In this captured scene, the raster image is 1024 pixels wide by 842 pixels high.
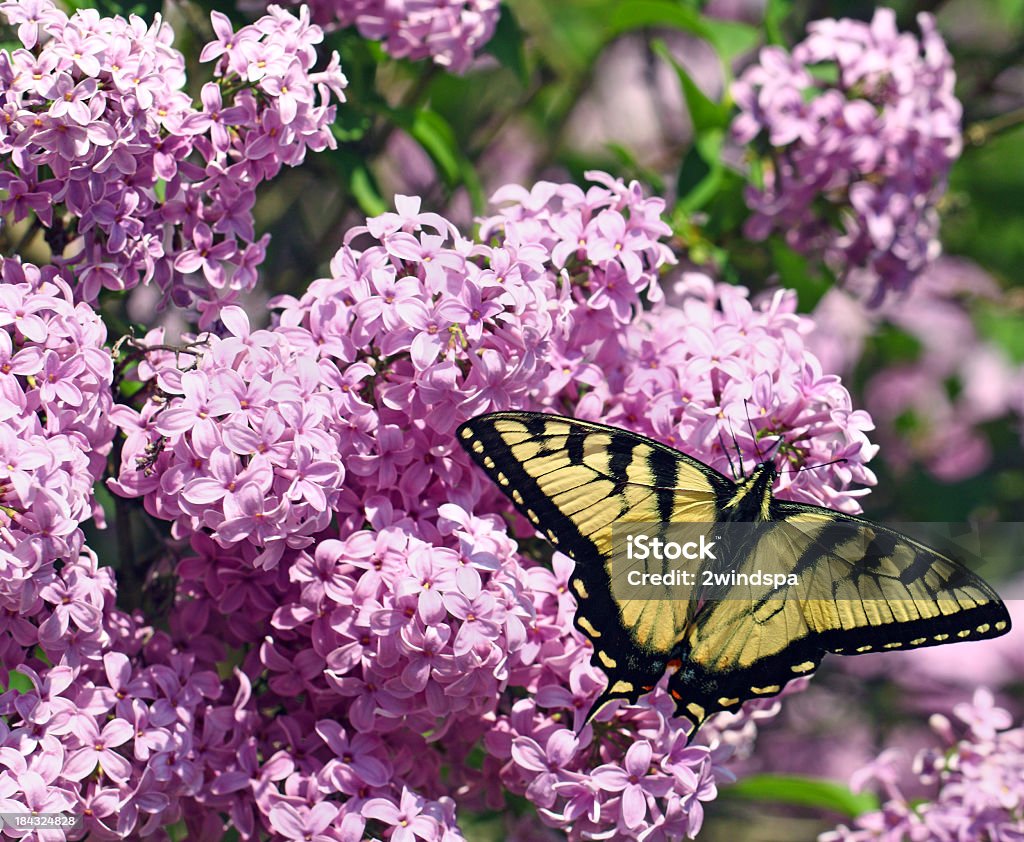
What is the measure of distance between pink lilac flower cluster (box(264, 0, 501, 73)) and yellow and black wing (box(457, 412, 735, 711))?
101cm

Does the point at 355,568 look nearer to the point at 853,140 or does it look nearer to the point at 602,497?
the point at 602,497

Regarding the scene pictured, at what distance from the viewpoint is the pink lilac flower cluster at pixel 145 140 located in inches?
67.6

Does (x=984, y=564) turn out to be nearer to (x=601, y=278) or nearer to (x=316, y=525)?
(x=601, y=278)

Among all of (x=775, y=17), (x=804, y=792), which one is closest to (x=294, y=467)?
(x=804, y=792)

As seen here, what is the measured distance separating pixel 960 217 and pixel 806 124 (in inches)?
45.4

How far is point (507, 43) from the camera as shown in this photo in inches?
104

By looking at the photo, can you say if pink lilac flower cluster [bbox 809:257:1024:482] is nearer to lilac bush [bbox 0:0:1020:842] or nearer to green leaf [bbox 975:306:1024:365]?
green leaf [bbox 975:306:1024:365]

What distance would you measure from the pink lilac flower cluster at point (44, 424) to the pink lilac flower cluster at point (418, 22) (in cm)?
84

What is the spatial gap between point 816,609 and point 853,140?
1271 mm

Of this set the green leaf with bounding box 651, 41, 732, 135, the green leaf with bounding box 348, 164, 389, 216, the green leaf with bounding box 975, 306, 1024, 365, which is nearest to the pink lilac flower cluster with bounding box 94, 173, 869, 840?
the green leaf with bounding box 348, 164, 389, 216

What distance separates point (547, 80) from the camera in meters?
3.34

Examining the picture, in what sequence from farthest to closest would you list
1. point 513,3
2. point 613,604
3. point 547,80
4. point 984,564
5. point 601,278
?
point 547,80, point 513,3, point 984,564, point 601,278, point 613,604

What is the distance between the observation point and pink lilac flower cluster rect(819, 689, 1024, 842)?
223 centimetres

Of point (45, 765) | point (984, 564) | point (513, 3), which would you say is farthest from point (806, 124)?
point (45, 765)
